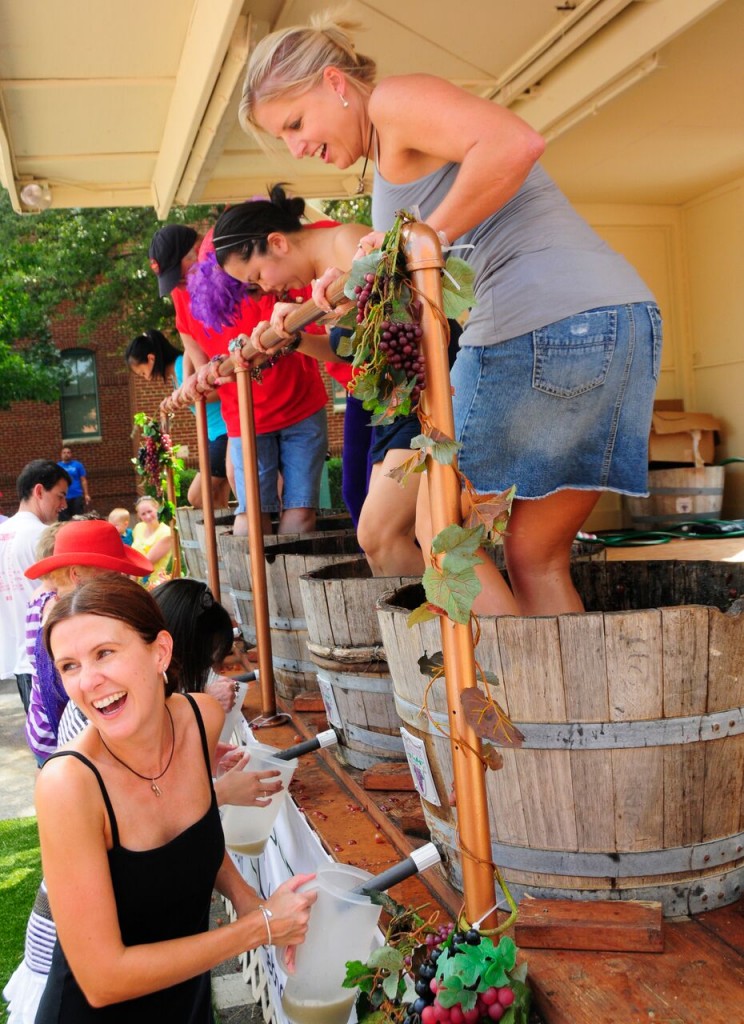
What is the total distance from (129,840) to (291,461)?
2640 millimetres

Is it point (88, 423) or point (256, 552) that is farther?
point (88, 423)

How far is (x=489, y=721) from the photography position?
1307 millimetres

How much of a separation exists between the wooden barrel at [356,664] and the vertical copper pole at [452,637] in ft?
3.12

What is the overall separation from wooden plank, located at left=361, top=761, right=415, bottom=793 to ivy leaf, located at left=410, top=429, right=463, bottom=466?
1.15m

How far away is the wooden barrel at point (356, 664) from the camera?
7.79 feet

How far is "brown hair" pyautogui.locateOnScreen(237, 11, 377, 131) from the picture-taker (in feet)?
6.27

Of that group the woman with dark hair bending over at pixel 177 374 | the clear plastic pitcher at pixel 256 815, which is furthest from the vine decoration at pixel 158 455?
the clear plastic pitcher at pixel 256 815

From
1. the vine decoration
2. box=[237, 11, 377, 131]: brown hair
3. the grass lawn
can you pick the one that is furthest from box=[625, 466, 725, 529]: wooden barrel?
box=[237, 11, 377, 131]: brown hair

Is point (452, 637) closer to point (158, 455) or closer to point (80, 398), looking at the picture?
point (158, 455)

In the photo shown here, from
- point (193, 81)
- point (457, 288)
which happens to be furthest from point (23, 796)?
point (457, 288)

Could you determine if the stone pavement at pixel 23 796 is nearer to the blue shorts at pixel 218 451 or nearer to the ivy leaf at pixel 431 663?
the ivy leaf at pixel 431 663

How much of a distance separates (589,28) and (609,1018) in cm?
436

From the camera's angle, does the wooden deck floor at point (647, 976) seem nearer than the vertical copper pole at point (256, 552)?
Yes

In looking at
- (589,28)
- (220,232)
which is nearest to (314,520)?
(220,232)
